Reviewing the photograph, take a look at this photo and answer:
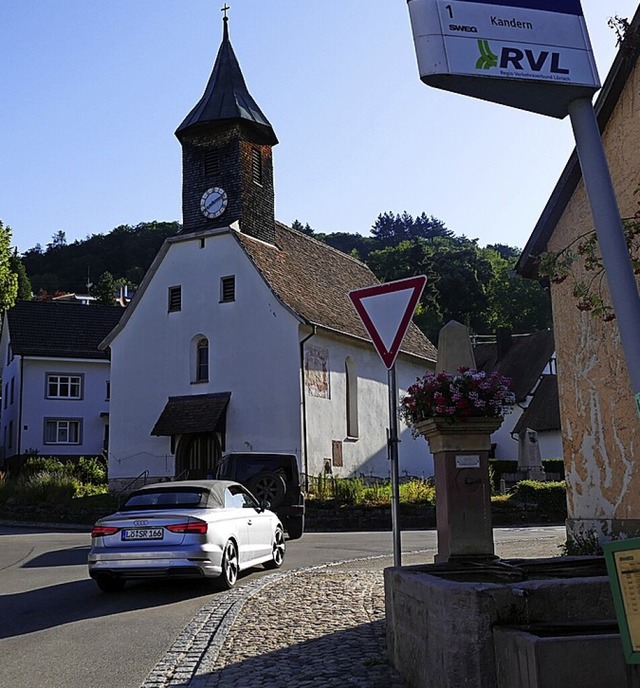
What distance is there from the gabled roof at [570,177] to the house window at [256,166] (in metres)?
23.0

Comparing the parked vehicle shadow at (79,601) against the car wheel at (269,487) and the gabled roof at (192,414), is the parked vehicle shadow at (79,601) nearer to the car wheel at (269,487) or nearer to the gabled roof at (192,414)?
the car wheel at (269,487)

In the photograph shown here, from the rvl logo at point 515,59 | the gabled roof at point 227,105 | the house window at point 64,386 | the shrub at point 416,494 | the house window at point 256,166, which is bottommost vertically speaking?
the shrub at point 416,494

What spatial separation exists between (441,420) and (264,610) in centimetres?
282

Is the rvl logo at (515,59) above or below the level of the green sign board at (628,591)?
above

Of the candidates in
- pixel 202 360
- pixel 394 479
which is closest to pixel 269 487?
pixel 394 479

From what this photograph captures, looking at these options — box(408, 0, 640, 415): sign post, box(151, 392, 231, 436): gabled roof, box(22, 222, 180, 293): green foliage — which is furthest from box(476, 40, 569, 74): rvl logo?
box(22, 222, 180, 293): green foliage

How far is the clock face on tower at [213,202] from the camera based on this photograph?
3469 cm

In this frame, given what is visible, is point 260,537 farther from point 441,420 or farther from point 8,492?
point 8,492

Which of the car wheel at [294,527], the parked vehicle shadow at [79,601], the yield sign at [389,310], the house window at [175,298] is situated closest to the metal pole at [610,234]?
the yield sign at [389,310]

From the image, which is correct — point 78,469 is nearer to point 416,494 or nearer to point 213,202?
point 213,202

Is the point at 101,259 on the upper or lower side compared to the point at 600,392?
upper

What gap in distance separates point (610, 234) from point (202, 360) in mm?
30944

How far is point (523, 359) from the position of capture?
58.0 meters

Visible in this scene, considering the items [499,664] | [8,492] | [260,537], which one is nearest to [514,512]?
[260,537]
